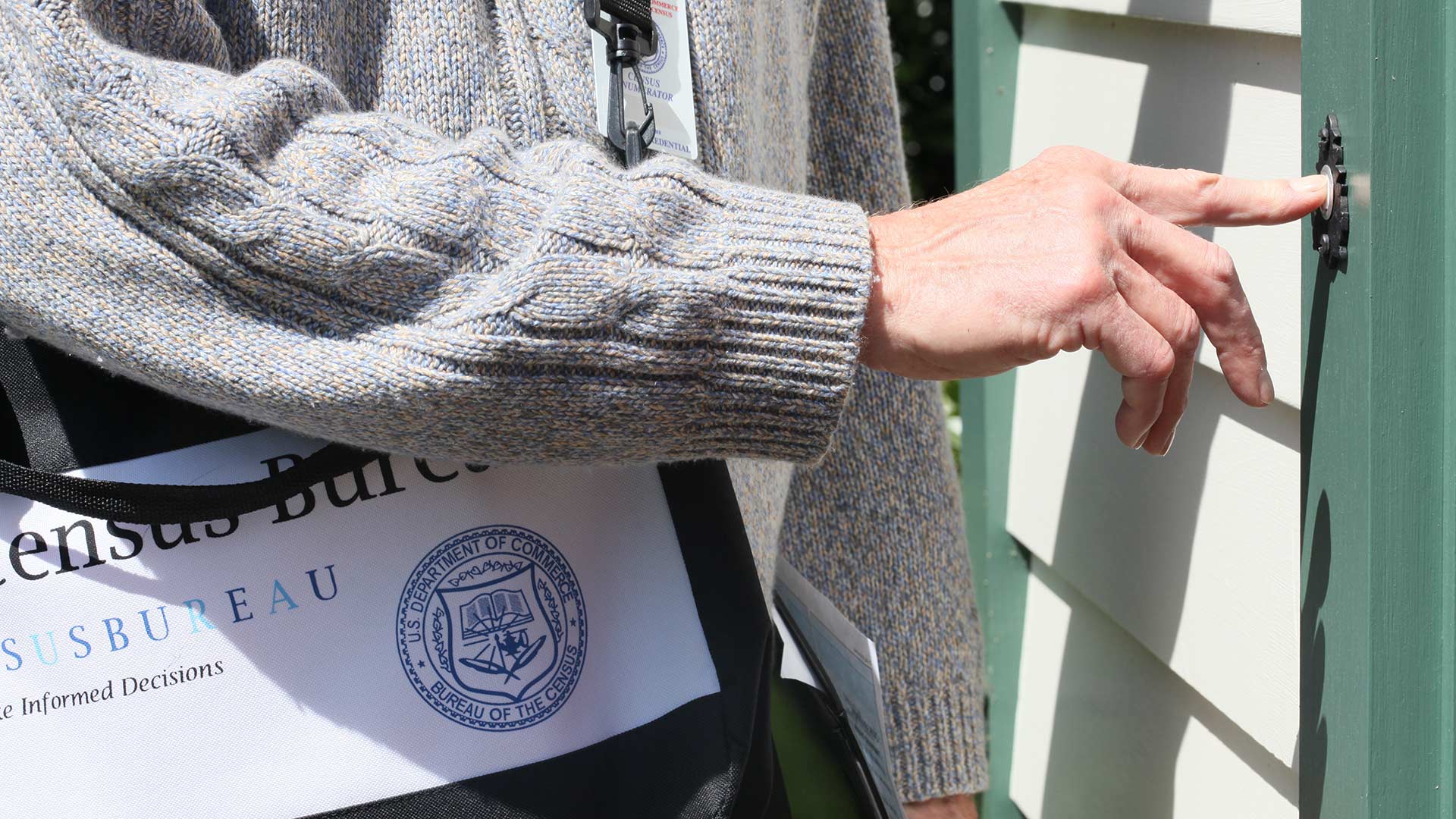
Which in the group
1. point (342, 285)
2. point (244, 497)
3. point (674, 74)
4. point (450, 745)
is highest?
point (674, 74)

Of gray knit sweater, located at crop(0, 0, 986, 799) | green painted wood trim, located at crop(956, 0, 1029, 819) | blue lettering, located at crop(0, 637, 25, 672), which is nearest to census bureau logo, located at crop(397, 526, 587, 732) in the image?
gray knit sweater, located at crop(0, 0, 986, 799)

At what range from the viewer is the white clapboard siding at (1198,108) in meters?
0.90

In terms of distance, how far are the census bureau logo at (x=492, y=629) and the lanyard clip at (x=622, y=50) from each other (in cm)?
29

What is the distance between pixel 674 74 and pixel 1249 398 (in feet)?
1.59

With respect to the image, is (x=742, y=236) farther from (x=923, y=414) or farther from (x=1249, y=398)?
(x=923, y=414)

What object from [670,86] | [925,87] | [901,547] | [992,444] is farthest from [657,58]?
[925,87]

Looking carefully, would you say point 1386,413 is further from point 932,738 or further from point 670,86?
point 932,738

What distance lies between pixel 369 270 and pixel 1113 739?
1.00 m

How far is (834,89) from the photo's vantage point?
1381 mm

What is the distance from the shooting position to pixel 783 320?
28.0 inches

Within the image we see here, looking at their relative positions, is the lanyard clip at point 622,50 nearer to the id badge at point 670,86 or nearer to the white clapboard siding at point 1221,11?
the id badge at point 670,86

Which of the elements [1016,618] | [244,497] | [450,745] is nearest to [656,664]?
[450,745]

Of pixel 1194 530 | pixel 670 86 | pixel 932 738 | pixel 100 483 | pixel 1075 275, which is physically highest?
pixel 670 86

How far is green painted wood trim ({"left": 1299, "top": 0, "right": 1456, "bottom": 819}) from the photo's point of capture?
642mm
